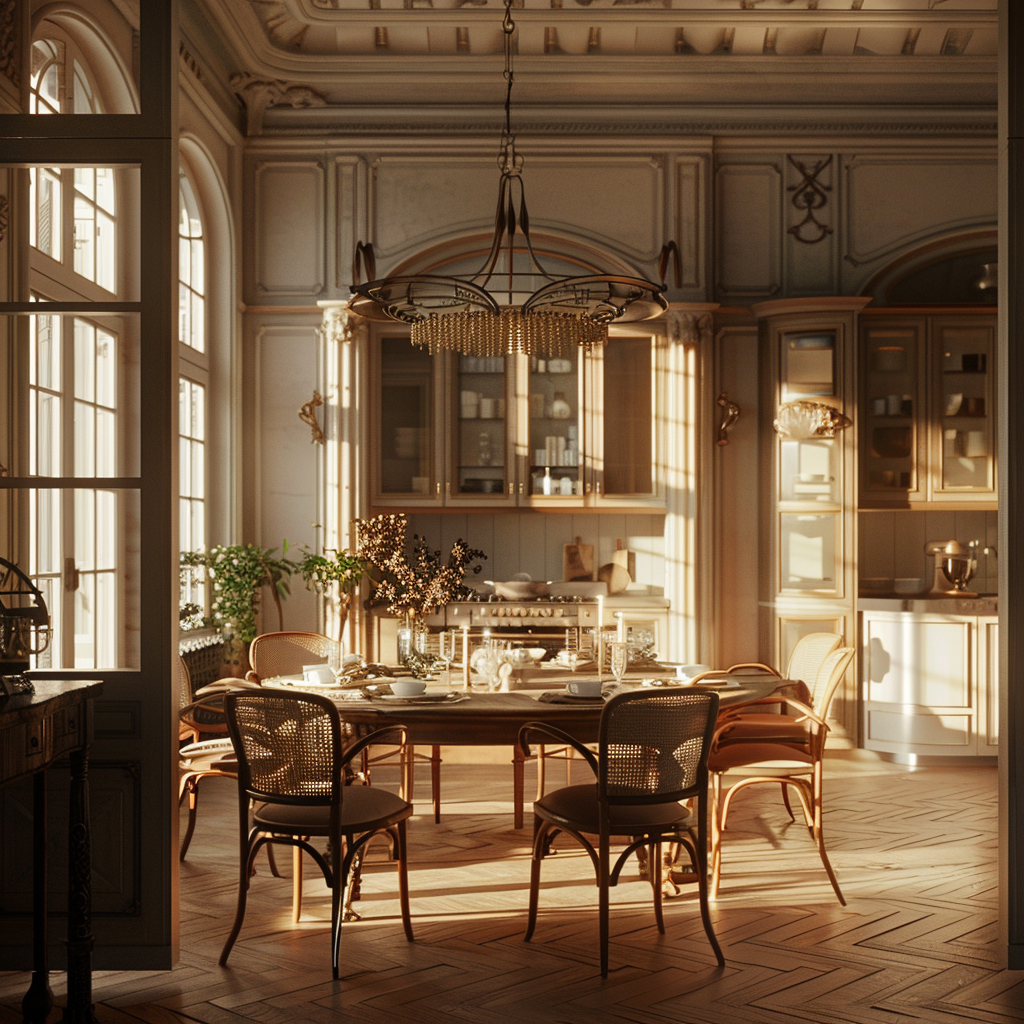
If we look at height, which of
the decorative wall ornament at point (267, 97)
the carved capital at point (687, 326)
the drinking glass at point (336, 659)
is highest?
the decorative wall ornament at point (267, 97)

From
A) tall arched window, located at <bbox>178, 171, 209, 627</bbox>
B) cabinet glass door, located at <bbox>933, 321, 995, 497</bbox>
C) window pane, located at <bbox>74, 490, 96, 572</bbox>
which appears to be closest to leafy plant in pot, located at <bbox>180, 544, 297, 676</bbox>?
tall arched window, located at <bbox>178, 171, 209, 627</bbox>

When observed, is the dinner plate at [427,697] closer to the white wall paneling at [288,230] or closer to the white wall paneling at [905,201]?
the white wall paneling at [288,230]

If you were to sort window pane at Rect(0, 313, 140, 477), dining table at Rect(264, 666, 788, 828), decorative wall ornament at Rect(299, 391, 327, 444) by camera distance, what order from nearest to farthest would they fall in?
window pane at Rect(0, 313, 140, 477) < dining table at Rect(264, 666, 788, 828) < decorative wall ornament at Rect(299, 391, 327, 444)

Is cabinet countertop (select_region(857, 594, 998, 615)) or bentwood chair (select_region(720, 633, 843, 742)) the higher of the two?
cabinet countertop (select_region(857, 594, 998, 615))

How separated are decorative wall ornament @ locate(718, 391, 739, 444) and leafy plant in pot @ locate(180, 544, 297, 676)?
302 cm

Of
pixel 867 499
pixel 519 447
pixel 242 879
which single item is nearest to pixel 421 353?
pixel 519 447

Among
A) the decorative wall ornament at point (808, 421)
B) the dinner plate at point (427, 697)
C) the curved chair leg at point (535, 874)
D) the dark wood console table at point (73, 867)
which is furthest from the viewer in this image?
the decorative wall ornament at point (808, 421)

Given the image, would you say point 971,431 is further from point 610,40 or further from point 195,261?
point 195,261

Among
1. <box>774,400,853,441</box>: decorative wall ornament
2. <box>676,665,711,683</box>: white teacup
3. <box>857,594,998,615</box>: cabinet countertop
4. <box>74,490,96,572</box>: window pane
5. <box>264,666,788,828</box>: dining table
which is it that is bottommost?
<box>264,666,788,828</box>: dining table

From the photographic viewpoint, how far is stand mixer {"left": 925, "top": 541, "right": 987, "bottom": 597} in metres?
7.29

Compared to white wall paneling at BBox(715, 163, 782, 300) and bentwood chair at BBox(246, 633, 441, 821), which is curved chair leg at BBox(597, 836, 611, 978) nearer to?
bentwood chair at BBox(246, 633, 441, 821)

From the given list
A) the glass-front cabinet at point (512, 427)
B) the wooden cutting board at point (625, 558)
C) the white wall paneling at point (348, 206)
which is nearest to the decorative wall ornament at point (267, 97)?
the white wall paneling at point (348, 206)

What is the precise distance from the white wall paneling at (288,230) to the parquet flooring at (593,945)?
150 inches

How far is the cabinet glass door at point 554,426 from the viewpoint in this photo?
755 centimetres
